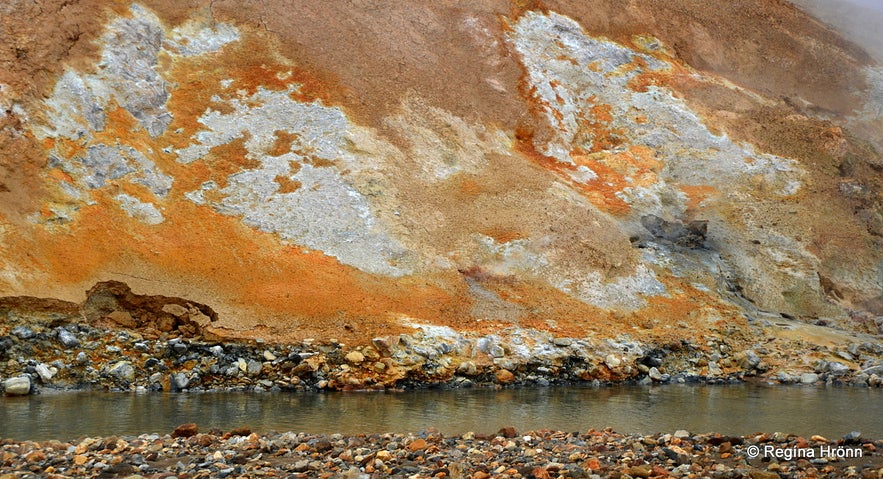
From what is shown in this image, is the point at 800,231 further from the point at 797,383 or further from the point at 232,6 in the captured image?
the point at 232,6

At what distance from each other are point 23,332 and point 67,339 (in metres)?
1.42

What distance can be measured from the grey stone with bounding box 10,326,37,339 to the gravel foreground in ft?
38.8

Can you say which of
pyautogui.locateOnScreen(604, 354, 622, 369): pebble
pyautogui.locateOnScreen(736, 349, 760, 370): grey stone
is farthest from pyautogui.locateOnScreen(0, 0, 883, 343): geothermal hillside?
pyautogui.locateOnScreen(736, 349, 760, 370): grey stone

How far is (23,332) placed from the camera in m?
26.6

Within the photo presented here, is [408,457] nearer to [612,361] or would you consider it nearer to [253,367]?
[253,367]

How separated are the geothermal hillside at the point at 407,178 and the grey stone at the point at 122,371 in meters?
2.64

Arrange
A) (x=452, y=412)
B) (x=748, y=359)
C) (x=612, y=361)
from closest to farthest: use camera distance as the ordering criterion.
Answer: (x=452, y=412)
(x=612, y=361)
(x=748, y=359)

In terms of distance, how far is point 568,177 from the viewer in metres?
48.7

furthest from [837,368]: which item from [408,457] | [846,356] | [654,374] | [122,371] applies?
[122,371]

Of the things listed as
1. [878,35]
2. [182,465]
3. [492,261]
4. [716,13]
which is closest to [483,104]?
[492,261]

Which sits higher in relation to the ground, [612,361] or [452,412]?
[612,361]

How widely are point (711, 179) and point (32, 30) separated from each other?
136 ft

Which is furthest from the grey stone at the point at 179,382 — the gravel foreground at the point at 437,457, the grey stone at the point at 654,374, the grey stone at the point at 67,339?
the grey stone at the point at 654,374

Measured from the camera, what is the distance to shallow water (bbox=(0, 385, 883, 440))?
67.1 feet
